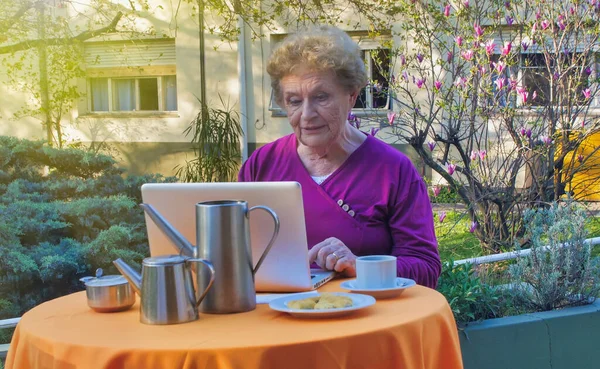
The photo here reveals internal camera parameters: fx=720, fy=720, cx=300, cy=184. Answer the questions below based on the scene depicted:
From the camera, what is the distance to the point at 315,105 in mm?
2547

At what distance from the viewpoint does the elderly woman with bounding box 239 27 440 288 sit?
8.13 ft

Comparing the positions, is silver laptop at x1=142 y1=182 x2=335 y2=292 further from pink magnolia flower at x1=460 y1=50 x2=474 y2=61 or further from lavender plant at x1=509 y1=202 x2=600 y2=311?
pink magnolia flower at x1=460 y1=50 x2=474 y2=61

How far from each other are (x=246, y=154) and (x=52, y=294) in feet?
25.3

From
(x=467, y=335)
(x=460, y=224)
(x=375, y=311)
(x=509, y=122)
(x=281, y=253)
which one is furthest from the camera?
(x=460, y=224)

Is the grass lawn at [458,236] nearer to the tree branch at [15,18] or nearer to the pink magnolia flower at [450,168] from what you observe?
the pink magnolia flower at [450,168]

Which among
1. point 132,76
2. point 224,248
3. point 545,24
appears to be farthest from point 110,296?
point 132,76

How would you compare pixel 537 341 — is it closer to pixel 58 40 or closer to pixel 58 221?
pixel 58 221

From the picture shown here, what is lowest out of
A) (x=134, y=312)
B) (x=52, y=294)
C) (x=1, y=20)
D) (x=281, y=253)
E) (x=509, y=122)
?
(x=52, y=294)

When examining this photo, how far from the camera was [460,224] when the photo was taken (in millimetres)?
6156

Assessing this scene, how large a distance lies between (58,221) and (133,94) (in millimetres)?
8939

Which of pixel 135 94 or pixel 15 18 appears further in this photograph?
pixel 135 94

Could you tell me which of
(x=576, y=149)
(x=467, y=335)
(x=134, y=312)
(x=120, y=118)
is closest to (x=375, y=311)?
(x=134, y=312)

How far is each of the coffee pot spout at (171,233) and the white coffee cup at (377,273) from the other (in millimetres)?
472

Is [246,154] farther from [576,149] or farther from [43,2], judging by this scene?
[576,149]
